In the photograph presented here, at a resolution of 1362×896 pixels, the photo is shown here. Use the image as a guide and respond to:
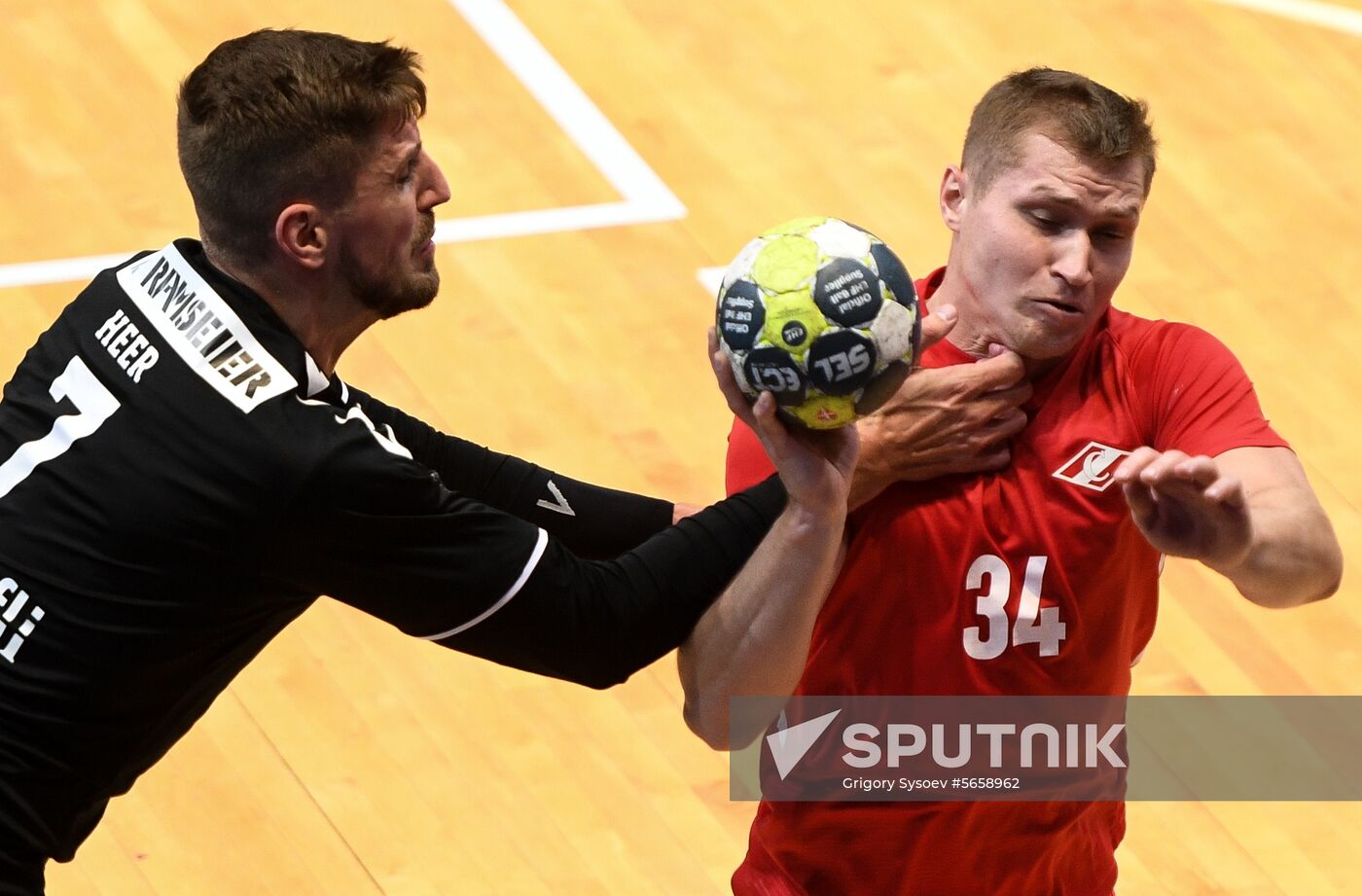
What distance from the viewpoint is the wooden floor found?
6387 mm

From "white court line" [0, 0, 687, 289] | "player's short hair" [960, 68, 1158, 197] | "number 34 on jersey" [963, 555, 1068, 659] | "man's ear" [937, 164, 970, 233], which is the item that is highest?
"player's short hair" [960, 68, 1158, 197]

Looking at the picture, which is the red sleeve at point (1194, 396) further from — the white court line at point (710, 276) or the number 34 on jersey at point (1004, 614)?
the white court line at point (710, 276)

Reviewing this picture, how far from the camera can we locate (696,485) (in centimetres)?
734

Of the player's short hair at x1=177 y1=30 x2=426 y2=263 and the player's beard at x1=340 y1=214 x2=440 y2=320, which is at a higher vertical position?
the player's short hair at x1=177 y1=30 x2=426 y2=263

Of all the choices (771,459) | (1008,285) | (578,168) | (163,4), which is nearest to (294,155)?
(771,459)

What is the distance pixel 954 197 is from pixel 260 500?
1.56m

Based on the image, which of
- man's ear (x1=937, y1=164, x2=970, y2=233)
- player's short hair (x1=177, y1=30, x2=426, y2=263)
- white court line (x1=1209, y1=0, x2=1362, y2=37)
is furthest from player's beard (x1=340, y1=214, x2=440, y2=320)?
white court line (x1=1209, y1=0, x2=1362, y2=37)

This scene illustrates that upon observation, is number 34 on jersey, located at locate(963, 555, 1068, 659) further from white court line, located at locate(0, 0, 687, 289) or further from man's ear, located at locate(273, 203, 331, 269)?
white court line, located at locate(0, 0, 687, 289)

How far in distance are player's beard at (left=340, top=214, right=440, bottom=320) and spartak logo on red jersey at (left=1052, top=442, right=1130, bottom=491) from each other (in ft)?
4.43

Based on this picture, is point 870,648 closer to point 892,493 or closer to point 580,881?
point 892,493

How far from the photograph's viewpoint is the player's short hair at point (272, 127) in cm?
442

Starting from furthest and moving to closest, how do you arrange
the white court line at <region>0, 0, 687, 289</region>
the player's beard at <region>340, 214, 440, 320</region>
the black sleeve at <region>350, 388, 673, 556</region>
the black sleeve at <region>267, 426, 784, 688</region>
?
the white court line at <region>0, 0, 687, 289</region> < the black sleeve at <region>350, 388, 673, 556</region> < the player's beard at <region>340, 214, 440, 320</region> < the black sleeve at <region>267, 426, 784, 688</region>

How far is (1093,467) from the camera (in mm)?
4398

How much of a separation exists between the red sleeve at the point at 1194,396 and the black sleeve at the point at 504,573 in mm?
761
